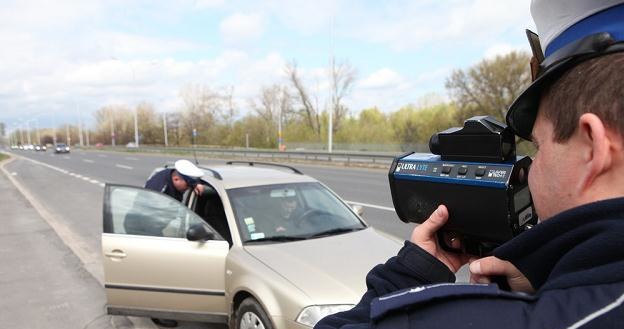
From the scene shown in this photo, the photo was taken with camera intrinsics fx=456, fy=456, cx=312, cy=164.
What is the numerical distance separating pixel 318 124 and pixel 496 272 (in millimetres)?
57620

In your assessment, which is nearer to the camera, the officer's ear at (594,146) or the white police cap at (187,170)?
the officer's ear at (594,146)

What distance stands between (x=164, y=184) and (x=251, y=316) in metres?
2.53

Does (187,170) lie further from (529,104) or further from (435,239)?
(529,104)

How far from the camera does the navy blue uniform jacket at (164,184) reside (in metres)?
5.07

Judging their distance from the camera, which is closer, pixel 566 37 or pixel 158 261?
pixel 566 37

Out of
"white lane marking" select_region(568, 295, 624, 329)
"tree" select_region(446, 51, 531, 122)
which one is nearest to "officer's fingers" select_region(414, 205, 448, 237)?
"white lane marking" select_region(568, 295, 624, 329)

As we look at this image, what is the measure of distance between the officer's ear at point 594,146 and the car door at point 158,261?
3.08 m

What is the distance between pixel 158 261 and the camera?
374 centimetres

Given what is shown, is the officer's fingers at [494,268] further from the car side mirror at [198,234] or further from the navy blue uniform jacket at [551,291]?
the car side mirror at [198,234]

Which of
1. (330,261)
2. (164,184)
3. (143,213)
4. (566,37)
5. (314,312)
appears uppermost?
(566,37)

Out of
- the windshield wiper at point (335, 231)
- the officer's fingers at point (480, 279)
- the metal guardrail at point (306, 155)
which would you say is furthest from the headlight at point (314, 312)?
the metal guardrail at point (306, 155)

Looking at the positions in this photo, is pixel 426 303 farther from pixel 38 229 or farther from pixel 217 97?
pixel 217 97

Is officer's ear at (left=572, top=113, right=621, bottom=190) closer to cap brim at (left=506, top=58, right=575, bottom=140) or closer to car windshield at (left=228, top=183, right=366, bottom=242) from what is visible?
cap brim at (left=506, top=58, right=575, bottom=140)

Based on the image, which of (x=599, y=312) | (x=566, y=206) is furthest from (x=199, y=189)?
(x=599, y=312)
